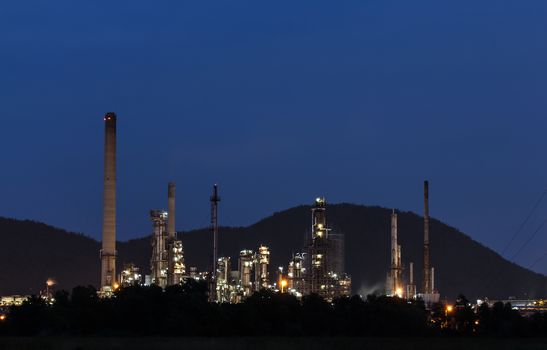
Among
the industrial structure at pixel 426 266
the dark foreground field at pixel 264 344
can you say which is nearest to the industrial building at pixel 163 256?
the industrial structure at pixel 426 266

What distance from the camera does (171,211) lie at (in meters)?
144

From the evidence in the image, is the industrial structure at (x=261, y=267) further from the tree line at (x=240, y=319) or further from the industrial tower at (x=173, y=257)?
the tree line at (x=240, y=319)

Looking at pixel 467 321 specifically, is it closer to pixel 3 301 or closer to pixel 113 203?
pixel 113 203

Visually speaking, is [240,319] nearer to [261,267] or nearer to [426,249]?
[426,249]

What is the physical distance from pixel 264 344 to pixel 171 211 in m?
89.2

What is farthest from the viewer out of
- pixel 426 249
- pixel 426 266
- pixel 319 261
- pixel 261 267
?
pixel 261 267

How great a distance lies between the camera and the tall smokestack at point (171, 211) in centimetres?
14225

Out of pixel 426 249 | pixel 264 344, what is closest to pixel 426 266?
pixel 426 249

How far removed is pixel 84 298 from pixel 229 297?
232 feet

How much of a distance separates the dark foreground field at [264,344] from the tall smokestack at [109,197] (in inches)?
2230

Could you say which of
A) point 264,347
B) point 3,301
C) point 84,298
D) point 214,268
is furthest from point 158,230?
Answer: point 264,347

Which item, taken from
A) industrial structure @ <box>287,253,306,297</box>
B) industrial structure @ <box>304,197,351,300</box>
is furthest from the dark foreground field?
industrial structure @ <box>287,253,306,297</box>

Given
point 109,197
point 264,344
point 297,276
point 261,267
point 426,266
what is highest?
point 109,197

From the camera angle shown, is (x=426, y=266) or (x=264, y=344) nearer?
(x=264, y=344)
